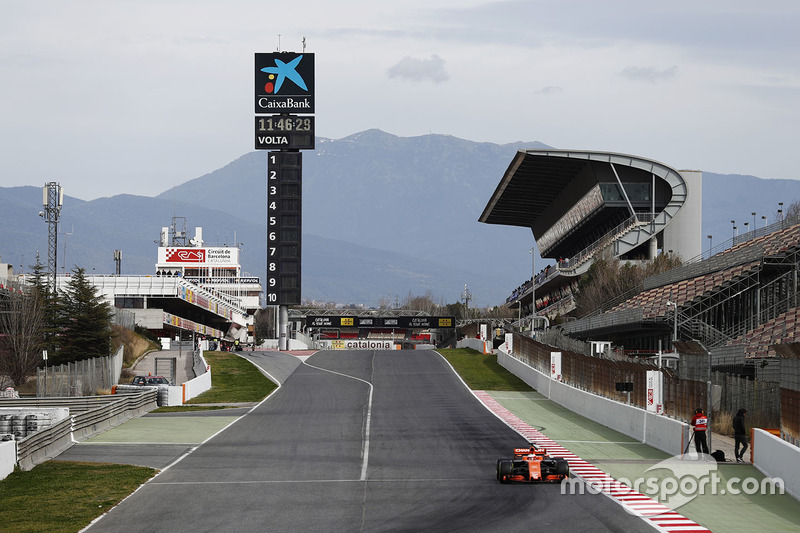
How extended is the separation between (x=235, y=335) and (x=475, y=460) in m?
143

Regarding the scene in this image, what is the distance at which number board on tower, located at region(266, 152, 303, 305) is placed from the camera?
4109 inches

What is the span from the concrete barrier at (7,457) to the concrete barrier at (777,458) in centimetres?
1964

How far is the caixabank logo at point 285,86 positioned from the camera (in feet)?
344

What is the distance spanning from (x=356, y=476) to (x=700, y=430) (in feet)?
31.4

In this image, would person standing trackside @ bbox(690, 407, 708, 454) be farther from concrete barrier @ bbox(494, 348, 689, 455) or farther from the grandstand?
concrete barrier @ bbox(494, 348, 689, 455)

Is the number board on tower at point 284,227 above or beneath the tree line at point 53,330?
above

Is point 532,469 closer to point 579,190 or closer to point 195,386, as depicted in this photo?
point 195,386

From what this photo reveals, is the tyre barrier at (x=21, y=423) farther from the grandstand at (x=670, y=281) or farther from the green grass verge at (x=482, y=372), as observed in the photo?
the green grass verge at (x=482, y=372)

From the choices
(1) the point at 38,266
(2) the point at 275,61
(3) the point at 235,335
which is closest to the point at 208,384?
(1) the point at 38,266

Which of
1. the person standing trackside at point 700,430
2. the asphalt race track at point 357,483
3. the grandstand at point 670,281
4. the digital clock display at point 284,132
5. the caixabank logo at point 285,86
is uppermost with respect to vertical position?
the caixabank logo at point 285,86

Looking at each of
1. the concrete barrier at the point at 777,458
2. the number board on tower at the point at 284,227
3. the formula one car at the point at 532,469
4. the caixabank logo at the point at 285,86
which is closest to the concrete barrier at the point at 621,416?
the concrete barrier at the point at 777,458

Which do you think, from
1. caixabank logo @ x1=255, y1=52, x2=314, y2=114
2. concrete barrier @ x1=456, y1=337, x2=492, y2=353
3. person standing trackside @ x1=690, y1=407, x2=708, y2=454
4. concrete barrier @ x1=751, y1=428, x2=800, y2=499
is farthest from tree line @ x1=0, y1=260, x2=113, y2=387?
concrete barrier @ x1=751, y1=428, x2=800, y2=499

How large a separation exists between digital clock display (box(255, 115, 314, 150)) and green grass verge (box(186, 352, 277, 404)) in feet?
86.9

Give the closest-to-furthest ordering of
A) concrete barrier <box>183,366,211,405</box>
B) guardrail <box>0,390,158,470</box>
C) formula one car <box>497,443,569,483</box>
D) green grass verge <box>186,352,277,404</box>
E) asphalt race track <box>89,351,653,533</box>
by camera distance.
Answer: asphalt race track <box>89,351,653,533</box> → formula one car <box>497,443,569,483</box> → guardrail <box>0,390,158,470</box> → concrete barrier <box>183,366,211,405</box> → green grass verge <box>186,352,277,404</box>
